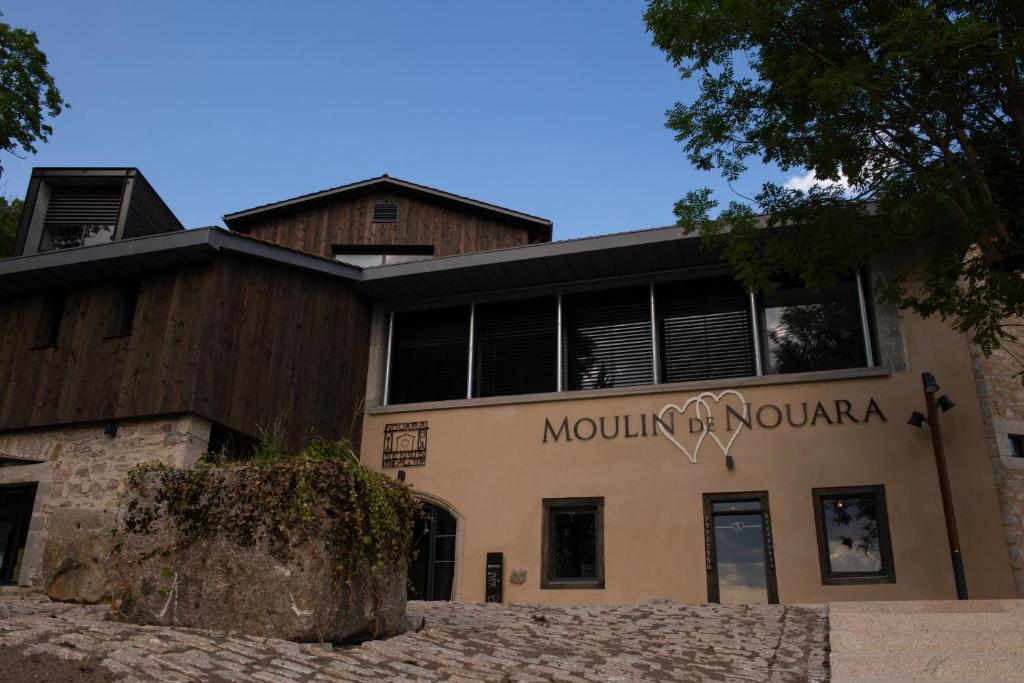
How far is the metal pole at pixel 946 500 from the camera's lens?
10578 millimetres

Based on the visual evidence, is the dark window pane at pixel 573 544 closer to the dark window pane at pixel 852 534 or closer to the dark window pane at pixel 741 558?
the dark window pane at pixel 741 558

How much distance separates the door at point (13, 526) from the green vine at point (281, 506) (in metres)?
6.23

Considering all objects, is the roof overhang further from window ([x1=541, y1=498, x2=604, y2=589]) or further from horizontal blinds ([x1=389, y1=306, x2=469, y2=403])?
window ([x1=541, y1=498, x2=604, y2=589])

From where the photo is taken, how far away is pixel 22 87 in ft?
54.4

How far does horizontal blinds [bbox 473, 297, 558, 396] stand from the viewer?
13977 mm

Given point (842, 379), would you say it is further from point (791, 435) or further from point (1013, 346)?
point (1013, 346)

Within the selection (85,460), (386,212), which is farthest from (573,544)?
(386,212)

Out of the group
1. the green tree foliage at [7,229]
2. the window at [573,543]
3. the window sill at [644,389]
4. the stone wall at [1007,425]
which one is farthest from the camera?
the green tree foliage at [7,229]

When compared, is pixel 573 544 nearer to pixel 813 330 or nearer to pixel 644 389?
pixel 644 389

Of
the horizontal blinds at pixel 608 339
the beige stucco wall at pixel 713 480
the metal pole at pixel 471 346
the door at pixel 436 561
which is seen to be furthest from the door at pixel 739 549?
the metal pole at pixel 471 346

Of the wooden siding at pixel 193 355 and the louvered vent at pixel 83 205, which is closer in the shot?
the wooden siding at pixel 193 355

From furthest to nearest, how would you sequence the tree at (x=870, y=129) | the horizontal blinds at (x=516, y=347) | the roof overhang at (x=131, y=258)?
the horizontal blinds at (x=516, y=347), the roof overhang at (x=131, y=258), the tree at (x=870, y=129)

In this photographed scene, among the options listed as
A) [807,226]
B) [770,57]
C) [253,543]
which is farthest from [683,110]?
[253,543]

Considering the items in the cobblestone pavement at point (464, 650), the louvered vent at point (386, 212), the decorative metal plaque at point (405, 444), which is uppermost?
the louvered vent at point (386, 212)
